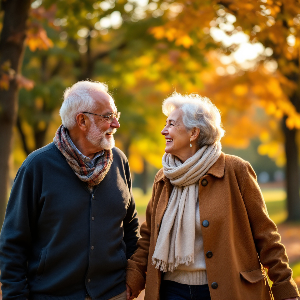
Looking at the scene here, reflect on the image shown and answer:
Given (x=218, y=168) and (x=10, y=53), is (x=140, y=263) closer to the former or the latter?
(x=218, y=168)

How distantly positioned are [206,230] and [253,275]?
50 cm

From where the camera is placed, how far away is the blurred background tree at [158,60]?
572 centimetres

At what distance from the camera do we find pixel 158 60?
1138 centimetres

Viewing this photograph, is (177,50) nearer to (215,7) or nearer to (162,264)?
(215,7)

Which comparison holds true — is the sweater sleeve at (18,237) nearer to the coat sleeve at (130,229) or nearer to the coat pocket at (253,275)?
the coat sleeve at (130,229)

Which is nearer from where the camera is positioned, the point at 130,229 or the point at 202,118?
the point at 202,118

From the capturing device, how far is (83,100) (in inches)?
132

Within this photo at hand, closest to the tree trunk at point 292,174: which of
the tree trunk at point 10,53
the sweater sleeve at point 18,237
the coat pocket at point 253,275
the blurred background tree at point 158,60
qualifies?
the blurred background tree at point 158,60

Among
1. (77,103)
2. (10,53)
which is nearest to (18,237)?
(77,103)

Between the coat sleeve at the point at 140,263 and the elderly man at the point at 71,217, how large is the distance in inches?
3.4

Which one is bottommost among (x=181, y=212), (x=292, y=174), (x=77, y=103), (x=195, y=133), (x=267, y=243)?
(x=292, y=174)

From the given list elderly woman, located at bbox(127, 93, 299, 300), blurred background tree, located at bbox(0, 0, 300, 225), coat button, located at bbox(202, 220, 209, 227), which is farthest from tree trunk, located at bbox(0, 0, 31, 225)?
coat button, located at bbox(202, 220, 209, 227)

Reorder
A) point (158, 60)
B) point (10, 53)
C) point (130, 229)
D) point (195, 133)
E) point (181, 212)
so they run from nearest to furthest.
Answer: point (181, 212)
point (195, 133)
point (130, 229)
point (10, 53)
point (158, 60)

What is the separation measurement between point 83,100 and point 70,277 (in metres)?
1.34
